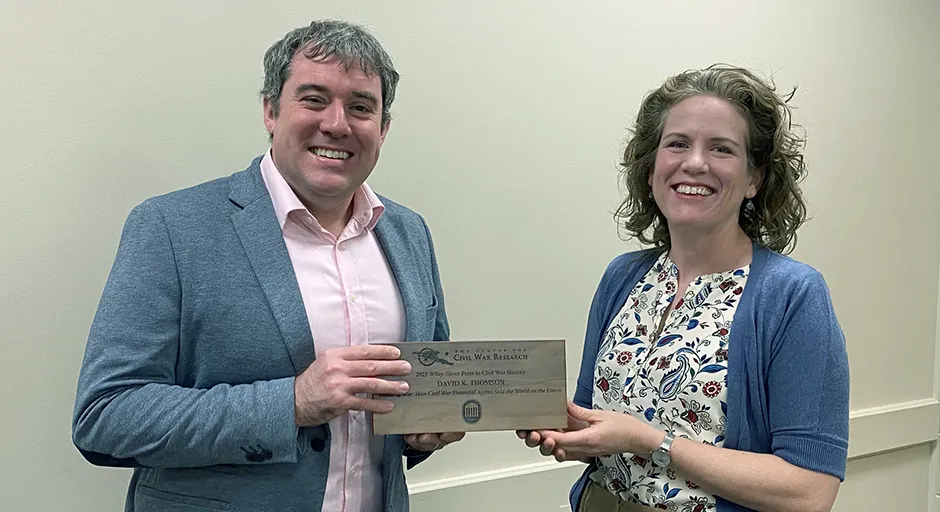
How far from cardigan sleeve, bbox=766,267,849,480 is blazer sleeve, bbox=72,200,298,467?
0.84 m

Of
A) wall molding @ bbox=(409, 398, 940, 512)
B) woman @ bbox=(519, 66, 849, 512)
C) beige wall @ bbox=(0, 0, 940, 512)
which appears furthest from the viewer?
wall molding @ bbox=(409, 398, 940, 512)

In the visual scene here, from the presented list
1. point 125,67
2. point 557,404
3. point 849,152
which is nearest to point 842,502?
point 849,152

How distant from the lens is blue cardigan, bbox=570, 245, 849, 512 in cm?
131

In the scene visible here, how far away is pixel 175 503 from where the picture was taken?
1.29 metres

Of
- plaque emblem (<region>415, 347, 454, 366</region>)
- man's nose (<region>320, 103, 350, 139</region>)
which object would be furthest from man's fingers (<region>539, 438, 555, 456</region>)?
man's nose (<region>320, 103, 350, 139</region>)

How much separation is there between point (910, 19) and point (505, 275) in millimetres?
2122

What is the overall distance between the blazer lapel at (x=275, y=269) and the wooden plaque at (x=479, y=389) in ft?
0.56

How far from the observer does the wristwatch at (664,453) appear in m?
1.34

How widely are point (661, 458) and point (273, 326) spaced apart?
73cm

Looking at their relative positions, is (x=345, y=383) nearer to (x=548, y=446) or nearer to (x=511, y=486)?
(x=548, y=446)

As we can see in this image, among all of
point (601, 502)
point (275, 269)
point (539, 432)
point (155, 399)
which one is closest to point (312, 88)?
point (275, 269)

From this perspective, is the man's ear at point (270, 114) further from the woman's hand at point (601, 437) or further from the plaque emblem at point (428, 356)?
the woman's hand at point (601, 437)

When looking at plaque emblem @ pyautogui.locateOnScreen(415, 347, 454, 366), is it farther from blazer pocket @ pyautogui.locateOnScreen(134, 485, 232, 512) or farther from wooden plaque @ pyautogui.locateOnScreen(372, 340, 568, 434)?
blazer pocket @ pyautogui.locateOnScreen(134, 485, 232, 512)

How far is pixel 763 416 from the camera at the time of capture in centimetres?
135
